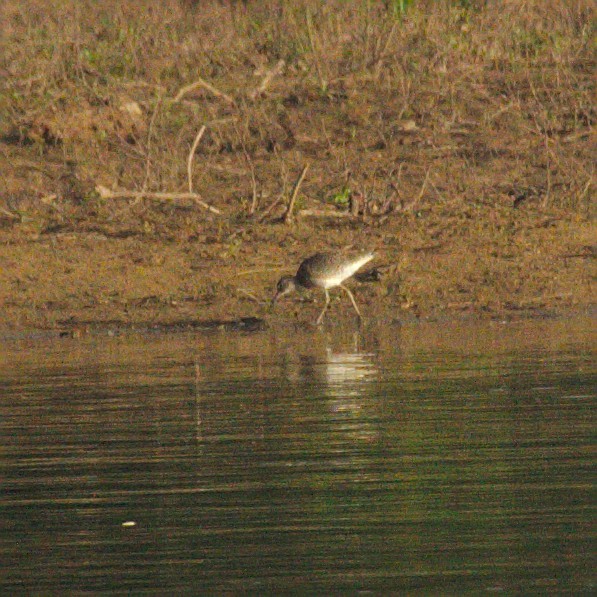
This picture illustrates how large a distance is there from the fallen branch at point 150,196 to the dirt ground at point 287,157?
5cm

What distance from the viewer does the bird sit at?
15633 millimetres

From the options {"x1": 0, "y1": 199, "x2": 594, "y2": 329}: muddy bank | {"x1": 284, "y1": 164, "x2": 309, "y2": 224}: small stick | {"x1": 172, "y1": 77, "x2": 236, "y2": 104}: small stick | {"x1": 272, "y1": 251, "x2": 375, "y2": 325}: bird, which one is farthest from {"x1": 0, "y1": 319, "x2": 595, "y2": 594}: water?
{"x1": 172, "y1": 77, "x2": 236, "y2": 104}: small stick

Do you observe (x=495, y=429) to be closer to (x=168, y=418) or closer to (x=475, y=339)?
(x=168, y=418)

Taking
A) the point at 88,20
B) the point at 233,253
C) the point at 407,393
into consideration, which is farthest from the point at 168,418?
the point at 88,20

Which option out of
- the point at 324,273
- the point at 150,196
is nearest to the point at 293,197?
the point at 150,196

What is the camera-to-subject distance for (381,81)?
20547 millimetres

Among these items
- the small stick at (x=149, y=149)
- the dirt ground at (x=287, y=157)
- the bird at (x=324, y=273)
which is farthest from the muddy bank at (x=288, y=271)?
the small stick at (x=149, y=149)

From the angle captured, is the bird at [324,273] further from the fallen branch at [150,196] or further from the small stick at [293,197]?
the fallen branch at [150,196]

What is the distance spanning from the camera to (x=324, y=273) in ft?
51.4

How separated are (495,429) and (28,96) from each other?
11832mm

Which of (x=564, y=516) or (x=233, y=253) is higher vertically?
(x=233, y=253)

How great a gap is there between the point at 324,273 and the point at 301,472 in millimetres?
8129

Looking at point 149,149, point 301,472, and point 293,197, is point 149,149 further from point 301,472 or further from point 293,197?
point 301,472

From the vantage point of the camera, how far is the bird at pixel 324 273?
51.3ft
